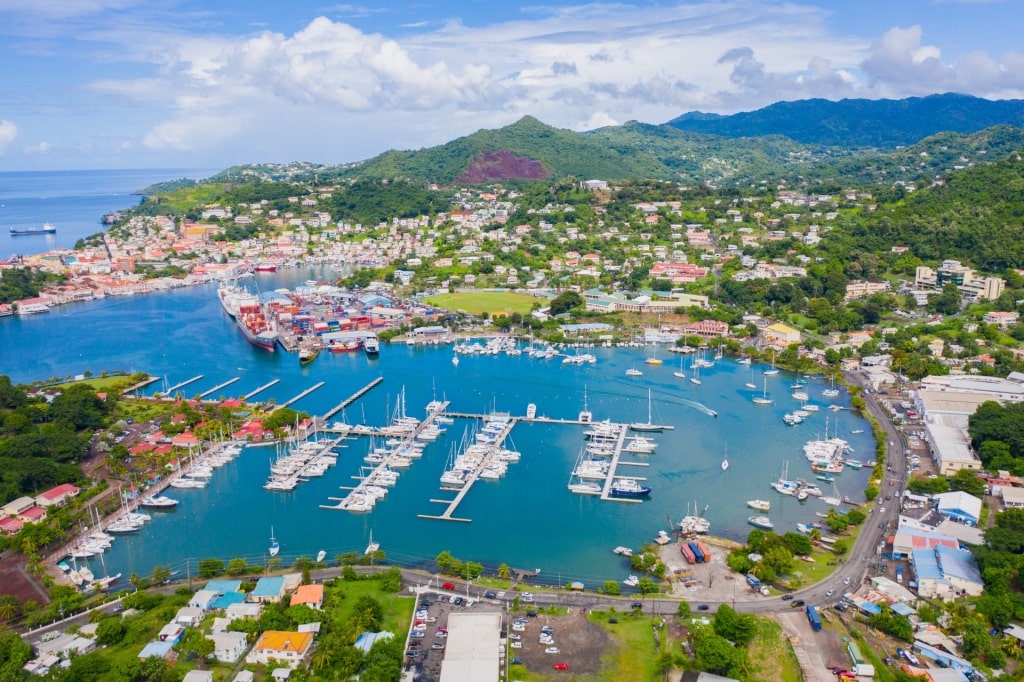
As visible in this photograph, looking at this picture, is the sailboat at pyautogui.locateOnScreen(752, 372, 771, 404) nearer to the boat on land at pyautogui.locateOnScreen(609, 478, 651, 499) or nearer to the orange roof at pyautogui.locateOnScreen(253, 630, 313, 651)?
the boat on land at pyautogui.locateOnScreen(609, 478, 651, 499)

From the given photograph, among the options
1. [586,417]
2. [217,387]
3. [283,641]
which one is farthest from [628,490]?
[217,387]

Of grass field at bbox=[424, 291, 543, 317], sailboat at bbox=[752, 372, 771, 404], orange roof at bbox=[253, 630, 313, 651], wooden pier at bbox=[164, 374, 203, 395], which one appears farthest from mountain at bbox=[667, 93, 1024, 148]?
orange roof at bbox=[253, 630, 313, 651]

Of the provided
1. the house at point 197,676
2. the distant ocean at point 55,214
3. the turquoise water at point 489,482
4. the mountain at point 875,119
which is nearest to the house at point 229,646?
the house at point 197,676

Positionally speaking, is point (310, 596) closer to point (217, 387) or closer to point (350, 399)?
point (350, 399)

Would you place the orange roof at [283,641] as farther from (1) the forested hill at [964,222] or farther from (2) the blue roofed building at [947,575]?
(1) the forested hill at [964,222]

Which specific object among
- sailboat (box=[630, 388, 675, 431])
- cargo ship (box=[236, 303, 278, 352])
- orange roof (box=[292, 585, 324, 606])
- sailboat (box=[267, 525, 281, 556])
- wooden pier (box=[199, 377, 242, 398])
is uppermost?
cargo ship (box=[236, 303, 278, 352])

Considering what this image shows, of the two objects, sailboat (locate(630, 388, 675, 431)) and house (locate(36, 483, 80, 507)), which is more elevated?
house (locate(36, 483, 80, 507))

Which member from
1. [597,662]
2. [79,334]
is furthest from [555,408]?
[79,334]

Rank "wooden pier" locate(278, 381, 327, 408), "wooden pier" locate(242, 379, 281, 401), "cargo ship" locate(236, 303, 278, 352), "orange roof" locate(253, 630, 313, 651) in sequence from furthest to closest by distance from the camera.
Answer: "cargo ship" locate(236, 303, 278, 352)
"wooden pier" locate(242, 379, 281, 401)
"wooden pier" locate(278, 381, 327, 408)
"orange roof" locate(253, 630, 313, 651)
